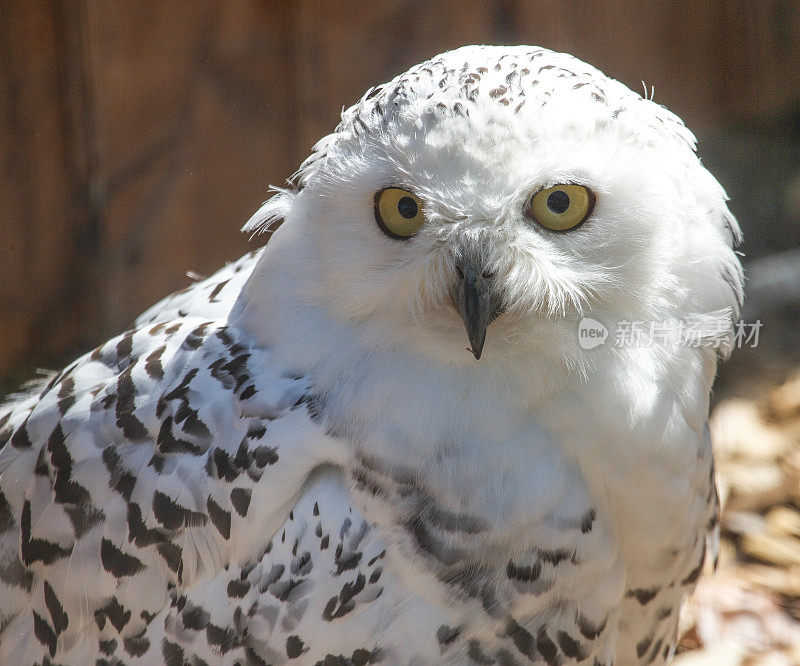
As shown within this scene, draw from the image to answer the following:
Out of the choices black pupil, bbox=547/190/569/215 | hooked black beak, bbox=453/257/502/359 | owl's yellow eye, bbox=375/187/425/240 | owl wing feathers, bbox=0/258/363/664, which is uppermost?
black pupil, bbox=547/190/569/215

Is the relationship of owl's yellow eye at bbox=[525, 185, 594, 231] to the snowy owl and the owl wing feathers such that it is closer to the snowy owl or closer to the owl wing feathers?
the snowy owl

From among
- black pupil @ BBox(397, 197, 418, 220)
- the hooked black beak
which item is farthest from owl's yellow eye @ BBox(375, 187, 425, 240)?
the hooked black beak

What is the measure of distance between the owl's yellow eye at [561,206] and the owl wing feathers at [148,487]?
0.52 m

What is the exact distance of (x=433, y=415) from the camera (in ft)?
5.20

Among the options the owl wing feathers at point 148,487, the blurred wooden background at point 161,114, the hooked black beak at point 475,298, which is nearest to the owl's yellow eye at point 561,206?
the hooked black beak at point 475,298

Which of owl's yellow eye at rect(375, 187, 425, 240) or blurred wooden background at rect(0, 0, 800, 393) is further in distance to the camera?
blurred wooden background at rect(0, 0, 800, 393)

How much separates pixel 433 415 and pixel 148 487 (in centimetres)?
55

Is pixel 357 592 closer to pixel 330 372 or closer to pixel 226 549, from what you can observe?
pixel 226 549

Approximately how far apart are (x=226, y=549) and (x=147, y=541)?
158 millimetres

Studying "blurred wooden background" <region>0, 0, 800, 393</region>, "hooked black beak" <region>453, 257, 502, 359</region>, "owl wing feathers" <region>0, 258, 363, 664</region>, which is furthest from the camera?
"blurred wooden background" <region>0, 0, 800, 393</region>

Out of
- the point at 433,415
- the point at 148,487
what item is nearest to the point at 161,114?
the point at 148,487

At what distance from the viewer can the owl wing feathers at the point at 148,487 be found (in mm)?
1621

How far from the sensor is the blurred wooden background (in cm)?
318

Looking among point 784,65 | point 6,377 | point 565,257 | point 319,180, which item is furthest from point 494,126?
point 784,65
